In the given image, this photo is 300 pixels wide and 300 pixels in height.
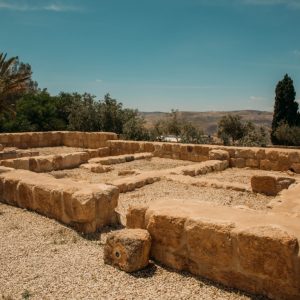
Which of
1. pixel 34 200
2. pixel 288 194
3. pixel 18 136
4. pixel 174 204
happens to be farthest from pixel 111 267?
pixel 18 136

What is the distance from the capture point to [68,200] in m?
5.88

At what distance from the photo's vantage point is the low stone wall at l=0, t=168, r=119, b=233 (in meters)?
5.64

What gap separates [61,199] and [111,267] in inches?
79.4

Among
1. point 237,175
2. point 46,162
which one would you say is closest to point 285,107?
point 237,175

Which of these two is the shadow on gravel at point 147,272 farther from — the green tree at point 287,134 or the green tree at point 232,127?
the green tree at point 232,127

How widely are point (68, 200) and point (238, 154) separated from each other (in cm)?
869

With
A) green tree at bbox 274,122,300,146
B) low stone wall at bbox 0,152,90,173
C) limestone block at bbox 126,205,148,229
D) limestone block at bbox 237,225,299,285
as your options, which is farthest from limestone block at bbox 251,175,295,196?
green tree at bbox 274,122,300,146

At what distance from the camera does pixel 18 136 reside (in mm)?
19109

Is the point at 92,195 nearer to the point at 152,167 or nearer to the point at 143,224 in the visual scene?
the point at 143,224

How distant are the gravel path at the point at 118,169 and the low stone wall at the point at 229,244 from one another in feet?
18.9

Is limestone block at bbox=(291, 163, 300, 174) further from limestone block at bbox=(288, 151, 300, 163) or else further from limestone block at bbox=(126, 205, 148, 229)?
limestone block at bbox=(126, 205, 148, 229)

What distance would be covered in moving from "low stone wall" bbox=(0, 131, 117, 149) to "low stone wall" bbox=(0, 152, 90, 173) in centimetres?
476

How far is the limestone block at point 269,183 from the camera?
351 inches

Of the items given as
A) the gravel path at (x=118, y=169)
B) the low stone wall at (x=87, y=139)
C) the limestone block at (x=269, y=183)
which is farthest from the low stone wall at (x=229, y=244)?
the low stone wall at (x=87, y=139)
